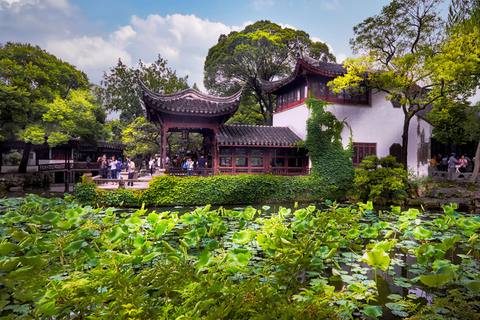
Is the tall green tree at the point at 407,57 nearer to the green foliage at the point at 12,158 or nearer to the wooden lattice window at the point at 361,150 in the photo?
the wooden lattice window at the point at 361,150

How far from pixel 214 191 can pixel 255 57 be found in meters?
12.9

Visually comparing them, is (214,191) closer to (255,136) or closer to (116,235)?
(255,136)

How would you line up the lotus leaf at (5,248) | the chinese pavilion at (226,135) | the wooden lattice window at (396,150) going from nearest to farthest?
the lotus leaf at (5,248)
the chinese pavilion at (226,135)
the wooden lattice window at (396,150)

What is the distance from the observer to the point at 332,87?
1331cm

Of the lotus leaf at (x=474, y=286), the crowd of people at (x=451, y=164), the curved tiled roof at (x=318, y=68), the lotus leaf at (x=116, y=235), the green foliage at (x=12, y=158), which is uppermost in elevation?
Answer: the curved tiled roof at (x=318, y=68)

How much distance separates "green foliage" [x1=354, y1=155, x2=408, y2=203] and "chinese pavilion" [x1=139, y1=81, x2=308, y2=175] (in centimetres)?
289

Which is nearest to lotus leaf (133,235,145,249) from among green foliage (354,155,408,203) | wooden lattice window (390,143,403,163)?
green foliage (354,155,408,203)

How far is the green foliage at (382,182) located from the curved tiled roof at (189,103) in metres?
6.30

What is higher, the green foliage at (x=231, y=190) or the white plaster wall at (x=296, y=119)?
the white plaster wall at (x=296, y=119)

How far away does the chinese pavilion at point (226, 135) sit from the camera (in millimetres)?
11883

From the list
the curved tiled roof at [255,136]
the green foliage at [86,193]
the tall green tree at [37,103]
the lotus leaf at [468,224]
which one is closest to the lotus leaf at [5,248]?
the lotus leaf at [468,224]

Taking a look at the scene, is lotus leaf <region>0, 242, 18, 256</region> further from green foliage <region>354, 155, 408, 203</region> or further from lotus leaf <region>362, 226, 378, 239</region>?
green foliage <region>354, 155, 408, 203</region>

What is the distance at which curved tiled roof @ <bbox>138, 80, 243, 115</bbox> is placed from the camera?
11.1 metres

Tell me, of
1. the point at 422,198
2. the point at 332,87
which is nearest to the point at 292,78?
the point at 332,87
